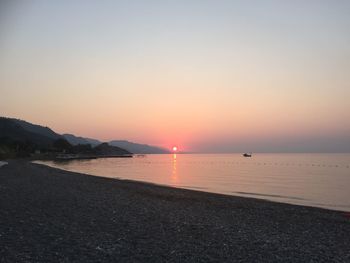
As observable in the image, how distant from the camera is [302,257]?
10820 mm

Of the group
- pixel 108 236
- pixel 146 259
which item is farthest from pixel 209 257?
pixel 108 236

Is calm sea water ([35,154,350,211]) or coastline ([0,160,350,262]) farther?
calm sea water ([35,154,350,211])

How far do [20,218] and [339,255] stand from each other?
1084 cm

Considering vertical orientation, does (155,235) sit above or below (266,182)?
below

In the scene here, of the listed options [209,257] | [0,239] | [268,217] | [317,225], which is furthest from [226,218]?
[0,239]

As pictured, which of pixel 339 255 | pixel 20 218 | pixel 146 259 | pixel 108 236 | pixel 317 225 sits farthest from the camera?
pixel 317 225

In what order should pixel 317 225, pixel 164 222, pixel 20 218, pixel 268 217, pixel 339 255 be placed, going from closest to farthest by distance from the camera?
pixel 339 255, pixel 20 218, pixel 164 222, pixel 317 225, pixel 268 217

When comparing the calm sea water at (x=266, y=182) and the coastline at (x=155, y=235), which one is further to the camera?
the calm sea water at (x=266, y=182)

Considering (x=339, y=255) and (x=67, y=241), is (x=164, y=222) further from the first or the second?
(x=339, y=255)

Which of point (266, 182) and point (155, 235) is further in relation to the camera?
point (266, 182)

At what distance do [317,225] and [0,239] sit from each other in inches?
514

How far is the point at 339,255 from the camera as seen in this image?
11.3 metres

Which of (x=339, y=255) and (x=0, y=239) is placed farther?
(x=339, y=255)

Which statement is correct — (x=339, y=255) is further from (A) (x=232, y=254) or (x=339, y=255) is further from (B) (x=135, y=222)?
(B) (x=135, y=222)
